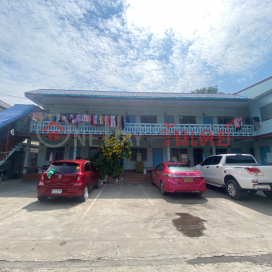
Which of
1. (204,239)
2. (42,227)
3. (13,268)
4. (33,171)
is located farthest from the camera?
(33,171)

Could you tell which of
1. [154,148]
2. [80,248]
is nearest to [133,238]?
[80,248]

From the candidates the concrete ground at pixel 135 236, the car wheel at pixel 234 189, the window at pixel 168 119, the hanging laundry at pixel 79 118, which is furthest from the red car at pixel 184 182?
the window at pixel 168 119

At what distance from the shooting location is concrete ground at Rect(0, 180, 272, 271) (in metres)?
2.75

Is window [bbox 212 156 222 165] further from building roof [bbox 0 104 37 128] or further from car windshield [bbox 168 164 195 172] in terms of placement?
building roof [bbox 0 104 37 128]

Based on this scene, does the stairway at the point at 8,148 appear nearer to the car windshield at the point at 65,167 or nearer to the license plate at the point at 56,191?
the car windshield at the point at 65,167

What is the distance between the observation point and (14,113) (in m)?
11.7

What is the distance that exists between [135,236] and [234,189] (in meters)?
5.08

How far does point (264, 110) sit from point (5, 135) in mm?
19611

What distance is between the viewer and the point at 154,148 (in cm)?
1466

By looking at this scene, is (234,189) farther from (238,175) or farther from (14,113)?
(14,113)

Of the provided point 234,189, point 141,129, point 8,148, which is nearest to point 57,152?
point 8,148

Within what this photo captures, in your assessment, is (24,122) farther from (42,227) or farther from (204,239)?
→ (204,239)

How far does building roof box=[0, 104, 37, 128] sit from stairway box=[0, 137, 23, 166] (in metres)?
1.74

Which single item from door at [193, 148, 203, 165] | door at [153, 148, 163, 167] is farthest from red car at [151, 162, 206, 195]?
door at [193, 148, 203, 165]
